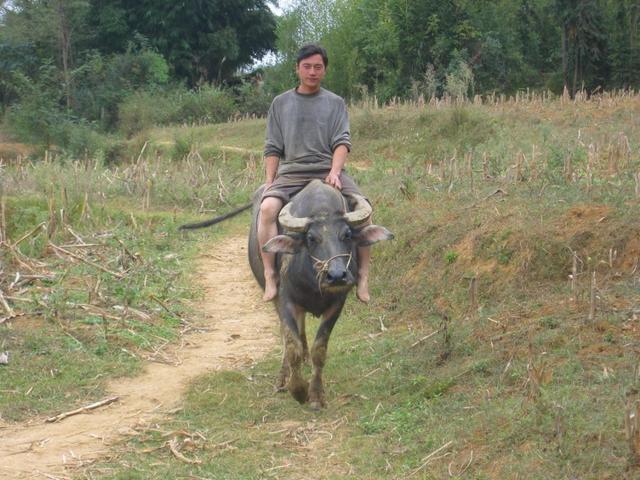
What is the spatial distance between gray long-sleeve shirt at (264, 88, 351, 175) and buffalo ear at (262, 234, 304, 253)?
0.71 meters

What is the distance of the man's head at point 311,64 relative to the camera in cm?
634

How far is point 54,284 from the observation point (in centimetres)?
869

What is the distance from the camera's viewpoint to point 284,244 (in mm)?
5934

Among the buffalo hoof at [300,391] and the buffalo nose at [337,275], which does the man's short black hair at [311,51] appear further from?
the buffalo hoof at [300,391]

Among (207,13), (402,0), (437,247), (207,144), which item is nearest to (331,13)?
(207,13)

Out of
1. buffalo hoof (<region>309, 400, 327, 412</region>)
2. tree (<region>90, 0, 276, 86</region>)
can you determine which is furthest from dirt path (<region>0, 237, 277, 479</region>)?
tree (<region>90, 0, 276, 86</region>)

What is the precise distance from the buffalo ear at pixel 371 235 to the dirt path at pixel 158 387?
1.73 m

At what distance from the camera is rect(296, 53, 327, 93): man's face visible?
6348 mm

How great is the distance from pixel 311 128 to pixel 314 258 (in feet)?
3.72

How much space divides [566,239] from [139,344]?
3.72m

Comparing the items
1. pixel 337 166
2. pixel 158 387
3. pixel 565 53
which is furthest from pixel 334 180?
pixel 565 53

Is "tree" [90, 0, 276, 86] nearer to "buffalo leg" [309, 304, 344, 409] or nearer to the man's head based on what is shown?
the man's head

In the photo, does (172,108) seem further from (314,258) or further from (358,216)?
(314,258)

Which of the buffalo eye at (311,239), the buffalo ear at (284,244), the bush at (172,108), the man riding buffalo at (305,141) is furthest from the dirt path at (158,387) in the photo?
the bush at (172,108)
